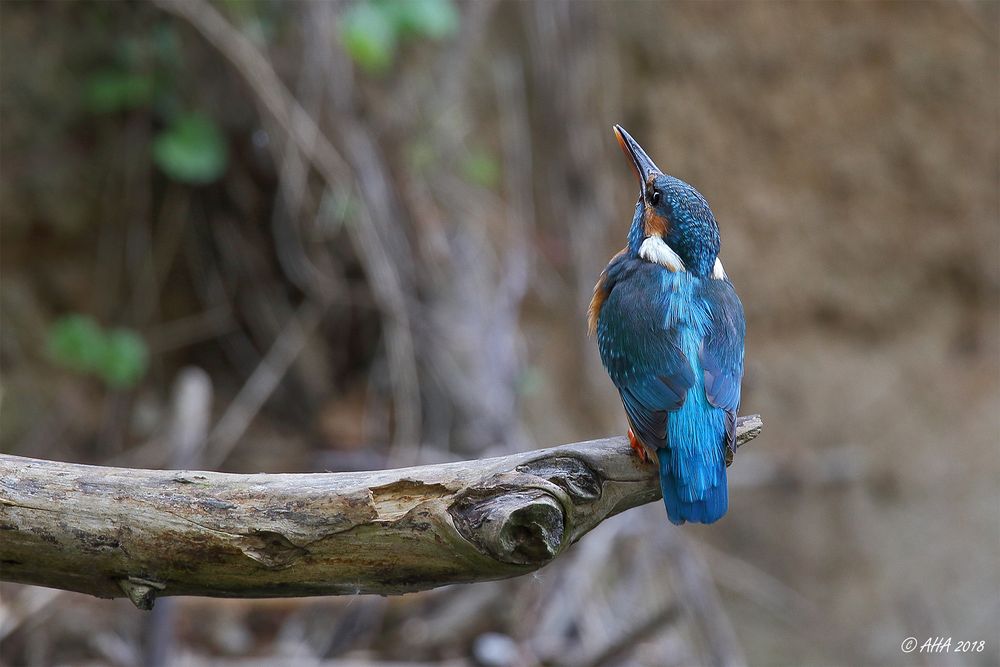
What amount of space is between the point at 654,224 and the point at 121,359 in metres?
2.04

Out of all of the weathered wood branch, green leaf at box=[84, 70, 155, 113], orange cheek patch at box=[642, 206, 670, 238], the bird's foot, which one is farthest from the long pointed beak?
green leaf at box=[84, 70, 155, 113]

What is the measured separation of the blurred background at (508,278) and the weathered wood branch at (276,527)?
1230mm

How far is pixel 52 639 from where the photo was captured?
3.16 metres

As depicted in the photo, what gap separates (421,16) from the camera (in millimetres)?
3809

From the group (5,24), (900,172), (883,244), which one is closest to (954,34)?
(900,172)

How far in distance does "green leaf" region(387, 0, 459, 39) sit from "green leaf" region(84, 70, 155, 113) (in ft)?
3.04

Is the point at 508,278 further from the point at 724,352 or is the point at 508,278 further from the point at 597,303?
the point at 724,352

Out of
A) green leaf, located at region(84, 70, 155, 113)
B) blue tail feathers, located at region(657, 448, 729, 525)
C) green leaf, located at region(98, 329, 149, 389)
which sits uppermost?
green leaf, located at region(84, 70, 155, 113)

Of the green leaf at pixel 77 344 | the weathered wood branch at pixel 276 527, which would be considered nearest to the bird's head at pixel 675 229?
the weathered wood branch at pixel 276 527

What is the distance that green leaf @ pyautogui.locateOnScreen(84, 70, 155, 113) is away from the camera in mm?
3678

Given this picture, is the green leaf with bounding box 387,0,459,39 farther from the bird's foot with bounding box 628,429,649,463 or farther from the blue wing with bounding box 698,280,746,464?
the bird's foot with bounding box 628,429,649,463

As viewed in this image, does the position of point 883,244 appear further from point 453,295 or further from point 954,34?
point 453,295

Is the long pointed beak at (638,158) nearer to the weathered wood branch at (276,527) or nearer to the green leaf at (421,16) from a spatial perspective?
the green leaf at (421,16)

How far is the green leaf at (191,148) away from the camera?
143 inches
